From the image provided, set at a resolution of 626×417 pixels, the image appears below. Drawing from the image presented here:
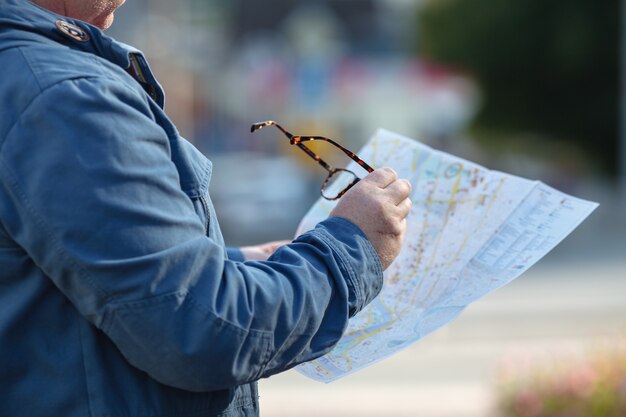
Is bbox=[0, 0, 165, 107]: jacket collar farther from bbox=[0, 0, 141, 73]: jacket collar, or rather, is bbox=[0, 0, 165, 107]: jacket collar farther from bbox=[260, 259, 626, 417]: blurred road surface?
bbox=[260, 259, 626, 417]: blurred road surface

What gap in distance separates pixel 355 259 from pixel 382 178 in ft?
0.58

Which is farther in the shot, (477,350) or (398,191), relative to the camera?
(477,350)

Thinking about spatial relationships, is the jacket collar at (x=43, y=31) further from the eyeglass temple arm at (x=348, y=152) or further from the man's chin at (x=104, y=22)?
the eyeglass temple arm at (x=348, y=152)

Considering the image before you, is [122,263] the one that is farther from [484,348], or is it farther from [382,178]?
[484,348]

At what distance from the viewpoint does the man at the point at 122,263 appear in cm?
122

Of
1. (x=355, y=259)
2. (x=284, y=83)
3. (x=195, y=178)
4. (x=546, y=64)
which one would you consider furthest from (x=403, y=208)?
(x=284, y=83)

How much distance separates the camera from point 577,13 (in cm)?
2158

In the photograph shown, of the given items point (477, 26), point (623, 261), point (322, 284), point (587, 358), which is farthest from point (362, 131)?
point (322, 284)

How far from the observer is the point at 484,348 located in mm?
9359

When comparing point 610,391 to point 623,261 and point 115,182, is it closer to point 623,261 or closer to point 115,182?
point 115,182

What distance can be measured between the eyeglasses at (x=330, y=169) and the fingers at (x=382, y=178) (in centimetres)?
8

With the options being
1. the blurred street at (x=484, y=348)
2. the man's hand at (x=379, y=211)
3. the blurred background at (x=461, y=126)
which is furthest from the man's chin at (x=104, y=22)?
the blurred street at (x=484, y=348)

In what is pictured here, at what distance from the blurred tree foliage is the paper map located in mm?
20661

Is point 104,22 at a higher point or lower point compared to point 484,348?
higher
